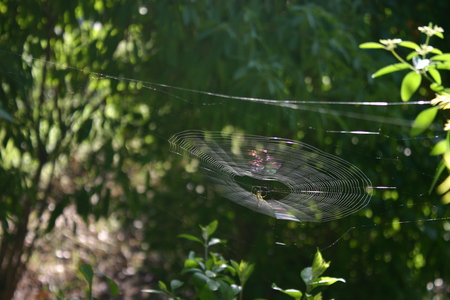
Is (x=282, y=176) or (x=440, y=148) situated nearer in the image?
(x=440, y=148)

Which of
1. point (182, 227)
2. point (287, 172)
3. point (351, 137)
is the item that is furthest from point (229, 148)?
point (182, 227)

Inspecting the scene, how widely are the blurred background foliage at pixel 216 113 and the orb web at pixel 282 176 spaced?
0.30 m

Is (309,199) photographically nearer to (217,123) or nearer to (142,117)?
(217,123)

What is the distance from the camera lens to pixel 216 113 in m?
1.96

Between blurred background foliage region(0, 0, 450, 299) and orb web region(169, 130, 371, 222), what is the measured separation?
0.30 metres

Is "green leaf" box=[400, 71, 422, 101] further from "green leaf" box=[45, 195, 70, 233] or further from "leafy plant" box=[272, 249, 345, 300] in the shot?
"green leaf" box=[45, 195, 70, 233]

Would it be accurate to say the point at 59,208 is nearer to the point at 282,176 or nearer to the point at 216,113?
the point at 216,113

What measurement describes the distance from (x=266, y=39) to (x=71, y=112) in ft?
2.74

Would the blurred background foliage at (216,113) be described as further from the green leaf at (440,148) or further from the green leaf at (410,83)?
the green leaf at (440,148)

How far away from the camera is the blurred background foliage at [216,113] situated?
187 cm

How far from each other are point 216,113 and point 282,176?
2.12 feet

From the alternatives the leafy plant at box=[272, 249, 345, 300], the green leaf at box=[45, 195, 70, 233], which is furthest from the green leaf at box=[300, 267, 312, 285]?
the green leaf at box=[45, 195, 70, 233]

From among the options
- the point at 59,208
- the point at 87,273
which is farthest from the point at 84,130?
the point at 87,273

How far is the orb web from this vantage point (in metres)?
1.34
